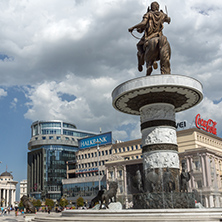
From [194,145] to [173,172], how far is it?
1912 inches

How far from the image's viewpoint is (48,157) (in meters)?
102

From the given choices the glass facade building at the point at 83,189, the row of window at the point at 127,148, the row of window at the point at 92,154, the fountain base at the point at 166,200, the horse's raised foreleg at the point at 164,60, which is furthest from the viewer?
the row of window at the point at 92,154

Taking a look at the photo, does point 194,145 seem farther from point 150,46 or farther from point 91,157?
point 150,46

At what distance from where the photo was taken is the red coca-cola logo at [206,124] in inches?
2643

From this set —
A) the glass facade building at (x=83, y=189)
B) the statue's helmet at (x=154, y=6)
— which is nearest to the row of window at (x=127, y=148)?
the glass facade building at (x=83, y=189)

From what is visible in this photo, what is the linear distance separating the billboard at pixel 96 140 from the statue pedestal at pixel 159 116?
6228cm

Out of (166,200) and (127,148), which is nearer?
(166,200)

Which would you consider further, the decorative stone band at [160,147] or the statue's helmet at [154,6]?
the statue's helmet at [154,6]

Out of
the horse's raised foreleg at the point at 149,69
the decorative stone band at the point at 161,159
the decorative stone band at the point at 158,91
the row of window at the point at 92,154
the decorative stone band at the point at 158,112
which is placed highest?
the row of window at the point at 92,154

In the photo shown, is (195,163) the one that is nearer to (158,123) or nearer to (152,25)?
(158,123)

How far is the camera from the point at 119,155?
77312mm

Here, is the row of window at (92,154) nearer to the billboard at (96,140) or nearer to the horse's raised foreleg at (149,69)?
the billboard at (96,140)

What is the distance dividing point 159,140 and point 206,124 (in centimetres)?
5436

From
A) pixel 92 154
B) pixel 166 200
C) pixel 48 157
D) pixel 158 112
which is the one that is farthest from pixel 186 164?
pixel 48 157
